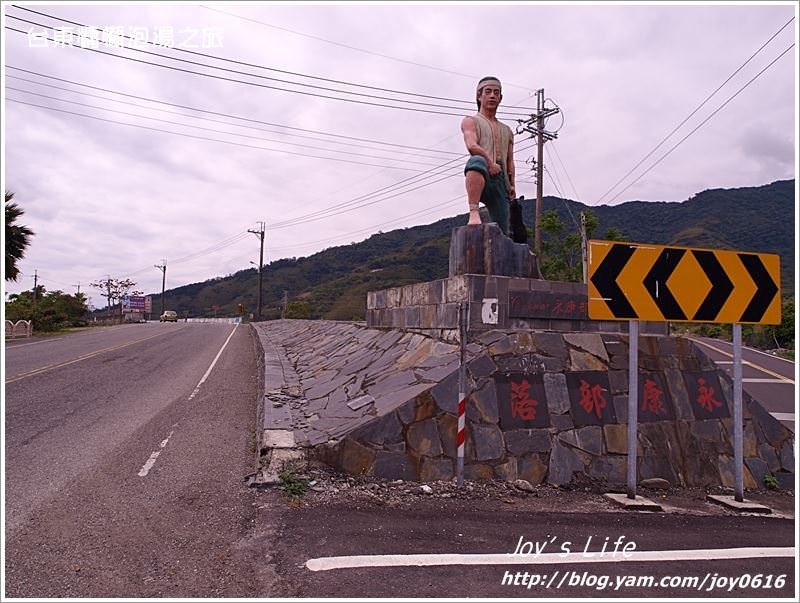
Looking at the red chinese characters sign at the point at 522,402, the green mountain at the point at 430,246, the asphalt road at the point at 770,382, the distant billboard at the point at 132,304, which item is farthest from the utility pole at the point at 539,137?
the distant billboard at the point at 132,304

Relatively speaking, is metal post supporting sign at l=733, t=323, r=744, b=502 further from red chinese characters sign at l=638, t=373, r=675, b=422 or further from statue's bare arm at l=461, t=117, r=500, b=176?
statue's bare arm at l=461, t=117, r=500, b=176

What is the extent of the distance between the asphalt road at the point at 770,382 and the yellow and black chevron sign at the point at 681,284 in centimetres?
609

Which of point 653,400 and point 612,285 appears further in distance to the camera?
point 653,400

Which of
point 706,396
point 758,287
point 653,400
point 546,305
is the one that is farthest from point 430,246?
point 758,287

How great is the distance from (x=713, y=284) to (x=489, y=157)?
4.73 metres

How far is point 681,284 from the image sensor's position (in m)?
6.82

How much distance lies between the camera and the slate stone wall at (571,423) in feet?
22.5

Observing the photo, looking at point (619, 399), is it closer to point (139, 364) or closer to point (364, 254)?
point (139, 364)

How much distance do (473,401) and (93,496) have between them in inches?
177

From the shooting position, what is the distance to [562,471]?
7.08m

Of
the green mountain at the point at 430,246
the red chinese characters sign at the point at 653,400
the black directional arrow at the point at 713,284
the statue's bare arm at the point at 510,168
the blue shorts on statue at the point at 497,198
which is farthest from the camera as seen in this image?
the green mountain at the point at 430,246

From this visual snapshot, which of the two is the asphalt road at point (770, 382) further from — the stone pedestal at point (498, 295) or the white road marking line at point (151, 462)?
the white road marking line at point (151, 462)

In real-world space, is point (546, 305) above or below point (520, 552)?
above

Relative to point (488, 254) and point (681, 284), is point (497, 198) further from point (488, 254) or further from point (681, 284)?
point (681, 284)
